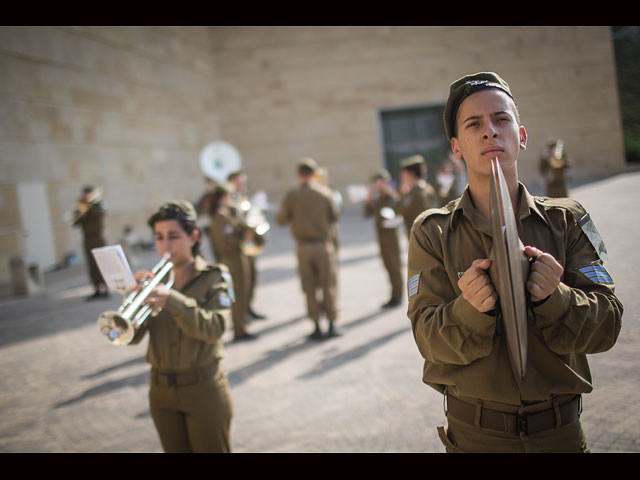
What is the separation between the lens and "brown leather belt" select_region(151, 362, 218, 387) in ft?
9.32

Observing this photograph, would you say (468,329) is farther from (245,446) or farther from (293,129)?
(293,129)

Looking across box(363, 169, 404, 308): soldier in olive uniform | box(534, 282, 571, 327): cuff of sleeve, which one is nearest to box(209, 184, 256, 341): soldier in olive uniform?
box(363, 169, 404, 308): soldier in olive uniform

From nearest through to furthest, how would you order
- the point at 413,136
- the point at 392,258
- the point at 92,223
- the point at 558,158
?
1. the point at 392,258
2. the point at 558,158
3. the point at 92,223
4. the point at 413,136

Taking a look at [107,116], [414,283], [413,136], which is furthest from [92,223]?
[413,136]

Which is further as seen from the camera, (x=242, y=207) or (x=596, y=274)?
(x=242, y=207)

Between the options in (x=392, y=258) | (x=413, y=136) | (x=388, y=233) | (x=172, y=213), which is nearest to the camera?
(x=172, y=213)

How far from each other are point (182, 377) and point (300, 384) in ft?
7.56

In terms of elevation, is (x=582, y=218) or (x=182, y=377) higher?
(x=582, y=218)

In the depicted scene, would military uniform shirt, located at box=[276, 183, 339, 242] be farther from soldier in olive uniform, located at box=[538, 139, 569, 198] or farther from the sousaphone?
the sousaphone

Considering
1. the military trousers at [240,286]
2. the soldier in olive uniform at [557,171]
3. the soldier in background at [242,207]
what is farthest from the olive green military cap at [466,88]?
the soldier in olive uniform at [557,171]

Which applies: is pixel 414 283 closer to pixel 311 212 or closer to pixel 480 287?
pixel 480 287

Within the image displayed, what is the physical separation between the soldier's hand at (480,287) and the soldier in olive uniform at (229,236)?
5.57m

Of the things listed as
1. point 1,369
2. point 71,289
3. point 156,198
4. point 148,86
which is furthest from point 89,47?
point 1,369

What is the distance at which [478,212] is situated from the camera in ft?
5.57
